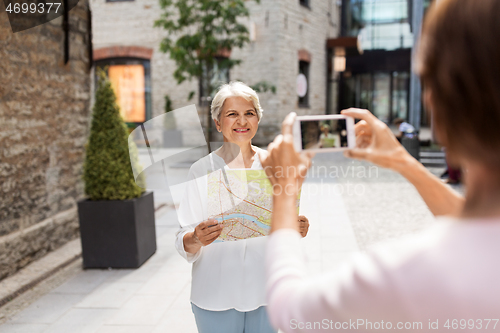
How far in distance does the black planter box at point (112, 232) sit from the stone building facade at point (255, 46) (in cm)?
920

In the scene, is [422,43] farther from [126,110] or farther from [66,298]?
[126,110]

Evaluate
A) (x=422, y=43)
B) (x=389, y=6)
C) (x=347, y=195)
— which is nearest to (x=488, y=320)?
(x=422, y=43)

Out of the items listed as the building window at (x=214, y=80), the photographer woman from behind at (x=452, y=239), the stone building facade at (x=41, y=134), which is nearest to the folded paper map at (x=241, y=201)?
the photographer woman from behind at (x=452, y=239)

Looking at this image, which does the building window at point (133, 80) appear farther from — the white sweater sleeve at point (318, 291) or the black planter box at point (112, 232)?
the white sweater sleeve at point (318, 291)

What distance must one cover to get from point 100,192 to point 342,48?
46.4ft

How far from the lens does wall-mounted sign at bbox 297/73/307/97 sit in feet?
49.1

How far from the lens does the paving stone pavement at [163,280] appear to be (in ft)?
10.3

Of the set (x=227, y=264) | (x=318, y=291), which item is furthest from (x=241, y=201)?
(x=318, y=291)

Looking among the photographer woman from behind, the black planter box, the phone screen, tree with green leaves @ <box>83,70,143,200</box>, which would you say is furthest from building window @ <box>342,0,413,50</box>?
the photographer woman from behind

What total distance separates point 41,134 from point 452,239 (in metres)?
4.67

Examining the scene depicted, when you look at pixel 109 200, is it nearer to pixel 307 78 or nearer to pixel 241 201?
Answer: pixel 241 201

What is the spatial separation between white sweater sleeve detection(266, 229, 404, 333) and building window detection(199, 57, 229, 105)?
26.3ft

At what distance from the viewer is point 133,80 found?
47.7 feet

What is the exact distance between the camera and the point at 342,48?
1645 cm
